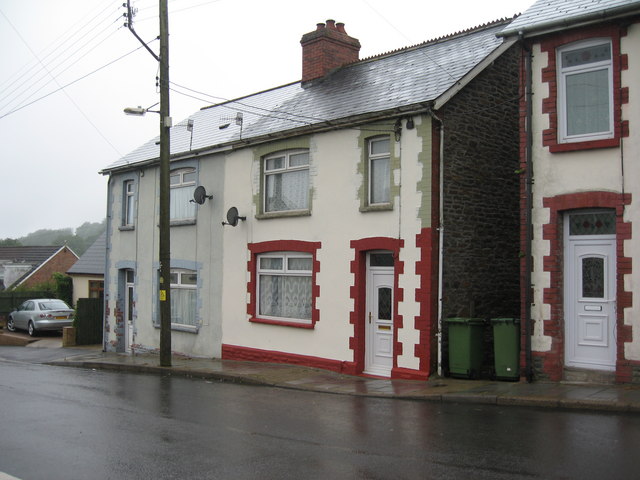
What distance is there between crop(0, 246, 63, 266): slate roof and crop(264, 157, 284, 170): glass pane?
1583 inches

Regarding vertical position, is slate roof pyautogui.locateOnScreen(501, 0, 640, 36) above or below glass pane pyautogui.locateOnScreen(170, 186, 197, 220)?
above

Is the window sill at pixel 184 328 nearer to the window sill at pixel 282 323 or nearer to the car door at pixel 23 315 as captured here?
the window sill at pixel 282 323

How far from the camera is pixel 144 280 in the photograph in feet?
71.6

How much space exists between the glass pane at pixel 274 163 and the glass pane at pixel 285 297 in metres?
2.78

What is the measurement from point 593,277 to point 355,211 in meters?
5.16

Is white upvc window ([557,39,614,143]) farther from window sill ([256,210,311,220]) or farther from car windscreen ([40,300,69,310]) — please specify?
car windscreen ([40,300,69,310])

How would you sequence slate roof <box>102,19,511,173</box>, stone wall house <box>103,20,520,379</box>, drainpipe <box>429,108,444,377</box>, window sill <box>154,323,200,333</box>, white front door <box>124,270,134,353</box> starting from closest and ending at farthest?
drainpipe <box>429,108,444,377</box>, stone wall house <box>103,20,520,379</box>, slate roof <box>102,19,511,173</box>, window sill <box>154,323,200,333</box>, white front door <box>124,270,134,353</box>

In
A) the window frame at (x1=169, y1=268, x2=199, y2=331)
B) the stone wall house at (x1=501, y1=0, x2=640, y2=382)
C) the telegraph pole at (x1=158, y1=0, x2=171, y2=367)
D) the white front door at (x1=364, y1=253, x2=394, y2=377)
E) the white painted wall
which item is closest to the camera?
the white painted wall

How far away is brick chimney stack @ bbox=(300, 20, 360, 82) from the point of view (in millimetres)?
19984

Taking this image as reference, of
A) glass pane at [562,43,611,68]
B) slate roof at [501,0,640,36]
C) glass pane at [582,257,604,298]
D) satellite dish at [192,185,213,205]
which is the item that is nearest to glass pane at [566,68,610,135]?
glass pane at [562,43,611,68]

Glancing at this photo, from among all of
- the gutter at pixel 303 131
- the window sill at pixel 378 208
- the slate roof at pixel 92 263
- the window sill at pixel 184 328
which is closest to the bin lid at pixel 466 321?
the window sill at pixel 378 208

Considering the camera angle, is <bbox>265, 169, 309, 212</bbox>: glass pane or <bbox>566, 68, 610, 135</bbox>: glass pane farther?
<bbox>265, 169, 309, 212</bbox>: glass pane

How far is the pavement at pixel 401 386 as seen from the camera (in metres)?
10.1

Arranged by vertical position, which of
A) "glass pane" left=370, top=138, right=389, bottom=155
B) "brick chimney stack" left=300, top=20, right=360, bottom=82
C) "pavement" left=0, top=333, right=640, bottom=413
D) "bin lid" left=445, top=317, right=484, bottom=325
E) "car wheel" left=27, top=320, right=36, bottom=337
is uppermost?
"brick chimney stack" left=300, top=20, right=360, bottom=82
